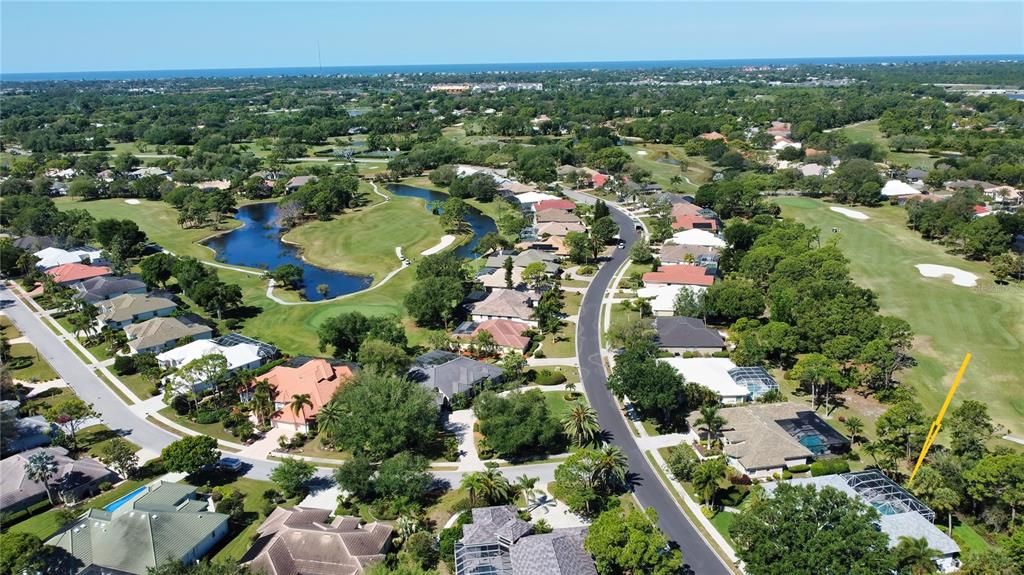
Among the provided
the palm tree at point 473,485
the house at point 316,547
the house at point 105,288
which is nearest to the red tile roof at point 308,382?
the house at point 316,547

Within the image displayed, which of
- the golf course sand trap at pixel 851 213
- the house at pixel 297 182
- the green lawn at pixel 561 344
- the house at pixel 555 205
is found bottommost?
the green lawn at pixel 561 344

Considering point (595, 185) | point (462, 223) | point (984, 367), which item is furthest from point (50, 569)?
point (595, 185)

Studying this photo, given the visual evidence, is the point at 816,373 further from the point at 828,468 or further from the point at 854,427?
the point at 828,468

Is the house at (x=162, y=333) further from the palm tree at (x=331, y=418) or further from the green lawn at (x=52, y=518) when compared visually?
the palm tree at (x=331, y=418)

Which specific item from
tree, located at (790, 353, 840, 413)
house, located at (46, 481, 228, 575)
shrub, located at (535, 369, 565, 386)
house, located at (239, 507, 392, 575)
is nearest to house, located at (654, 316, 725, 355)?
tree, located at (790, 353, 840, 413)

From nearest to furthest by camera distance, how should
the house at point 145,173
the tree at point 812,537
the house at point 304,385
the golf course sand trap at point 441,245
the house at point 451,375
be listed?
1. the tree at point 812,537
2. the house at point 304,385
3. the house at point 451,375
4. the golf course sand trap at point 441,245
5. the house at point 145,173

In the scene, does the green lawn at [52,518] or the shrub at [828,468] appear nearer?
the green lawn at [52,518]

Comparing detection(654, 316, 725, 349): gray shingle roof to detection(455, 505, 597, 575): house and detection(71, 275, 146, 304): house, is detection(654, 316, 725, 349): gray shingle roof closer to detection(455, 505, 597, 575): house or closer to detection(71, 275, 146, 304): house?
detection(455, 505, 597, 575): house
